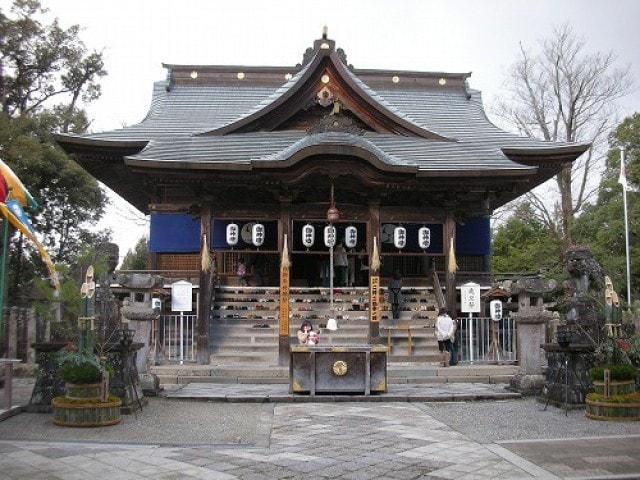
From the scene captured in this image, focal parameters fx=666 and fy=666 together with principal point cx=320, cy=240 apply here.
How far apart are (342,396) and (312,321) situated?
5.46 metres

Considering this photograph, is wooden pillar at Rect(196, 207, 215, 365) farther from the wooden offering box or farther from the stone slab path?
the stone slab path

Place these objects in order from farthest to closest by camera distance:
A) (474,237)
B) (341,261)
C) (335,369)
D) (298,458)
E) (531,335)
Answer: (474,237), (341,261), (531,335), (335,369), (298,458)

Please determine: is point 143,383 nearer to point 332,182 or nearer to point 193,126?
point 332,182

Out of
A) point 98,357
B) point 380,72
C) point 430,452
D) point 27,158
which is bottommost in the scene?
point 430,452

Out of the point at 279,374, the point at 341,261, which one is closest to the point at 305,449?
the point at 279,374

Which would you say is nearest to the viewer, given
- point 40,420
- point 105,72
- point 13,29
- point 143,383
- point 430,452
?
point 430,452

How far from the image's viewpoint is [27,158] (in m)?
22.8

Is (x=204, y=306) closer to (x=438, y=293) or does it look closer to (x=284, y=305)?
(x=284, y=305)

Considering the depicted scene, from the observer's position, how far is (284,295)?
15.4 meters

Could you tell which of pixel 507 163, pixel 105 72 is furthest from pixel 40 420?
pixel 105 72

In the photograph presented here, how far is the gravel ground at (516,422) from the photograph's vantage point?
8.38 metres

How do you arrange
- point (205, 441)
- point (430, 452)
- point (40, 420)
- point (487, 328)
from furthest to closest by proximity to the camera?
point (487, 328), point (40, 420), point (205, 441), point (430, 452)

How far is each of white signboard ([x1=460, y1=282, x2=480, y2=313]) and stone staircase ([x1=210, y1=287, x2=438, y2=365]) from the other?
1047mm

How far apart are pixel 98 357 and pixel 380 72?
19.5 metres
